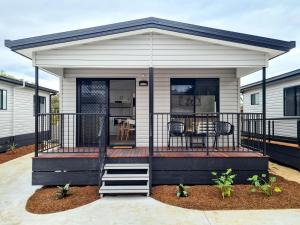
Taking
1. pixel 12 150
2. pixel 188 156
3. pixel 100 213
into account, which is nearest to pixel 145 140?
pixel 188 156

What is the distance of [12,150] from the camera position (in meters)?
11.5

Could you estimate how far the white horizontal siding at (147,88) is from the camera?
24.6 ft

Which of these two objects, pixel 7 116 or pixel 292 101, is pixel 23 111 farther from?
pixel 292 101

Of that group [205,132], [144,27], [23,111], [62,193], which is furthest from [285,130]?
[23,111]

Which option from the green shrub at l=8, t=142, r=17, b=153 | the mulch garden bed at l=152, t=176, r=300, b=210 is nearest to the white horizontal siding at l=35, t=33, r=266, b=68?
the mulch garden bed at l=152, t=176, r=300, b=210

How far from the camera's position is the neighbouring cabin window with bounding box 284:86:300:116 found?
9227mm

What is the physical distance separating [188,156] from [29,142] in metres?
11.2

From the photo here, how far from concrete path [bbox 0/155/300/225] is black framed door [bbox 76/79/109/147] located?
2.73 meters

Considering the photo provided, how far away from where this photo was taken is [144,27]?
5.66 metres

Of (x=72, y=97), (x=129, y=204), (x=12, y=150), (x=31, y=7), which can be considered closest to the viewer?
(x=129, y=204)

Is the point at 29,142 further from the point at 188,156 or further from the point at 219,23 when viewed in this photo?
the point at 219,23

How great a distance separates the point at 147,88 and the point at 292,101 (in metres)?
5.61

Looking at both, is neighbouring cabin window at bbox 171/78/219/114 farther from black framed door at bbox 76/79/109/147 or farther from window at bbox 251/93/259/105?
window at bbox 251/93/259/105

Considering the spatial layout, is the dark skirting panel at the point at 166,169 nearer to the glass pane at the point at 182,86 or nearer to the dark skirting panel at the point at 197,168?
the dark skirting panel at the point at 197,168
